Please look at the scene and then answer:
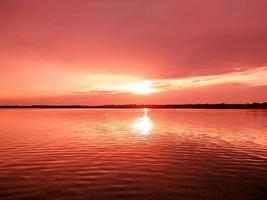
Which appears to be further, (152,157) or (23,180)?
(152,157)

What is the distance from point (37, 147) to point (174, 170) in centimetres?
1773

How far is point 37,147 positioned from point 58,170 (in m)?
12.7

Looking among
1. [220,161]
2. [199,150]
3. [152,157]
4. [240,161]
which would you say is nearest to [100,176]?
[152,157]

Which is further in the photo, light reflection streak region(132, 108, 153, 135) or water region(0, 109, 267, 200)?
light reflection streak region(132, 108, 153, 135)

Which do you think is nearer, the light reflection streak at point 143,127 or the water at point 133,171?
the water at point 133,171

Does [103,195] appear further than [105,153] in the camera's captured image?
No

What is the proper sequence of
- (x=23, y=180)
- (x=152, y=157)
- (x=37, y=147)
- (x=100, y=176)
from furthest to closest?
(x=37, y=147) < (x=152, y=157) < (x=100, y=176) < (x=23, y=180)

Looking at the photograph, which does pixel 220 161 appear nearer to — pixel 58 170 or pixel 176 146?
pixel 176 146

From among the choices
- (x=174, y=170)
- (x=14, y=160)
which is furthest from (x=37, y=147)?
(x=174, y=170)

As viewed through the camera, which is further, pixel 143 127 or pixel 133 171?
pixel 143 127

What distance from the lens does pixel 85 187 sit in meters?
17.0

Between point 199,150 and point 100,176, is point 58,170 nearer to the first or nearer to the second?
point 100,176

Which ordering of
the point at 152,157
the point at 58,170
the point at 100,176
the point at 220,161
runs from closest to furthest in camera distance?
the point at 100,176, the point at 58,170, the point at 220,161, the point at 152,157

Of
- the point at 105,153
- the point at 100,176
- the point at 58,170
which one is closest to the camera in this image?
the point at 100,176
